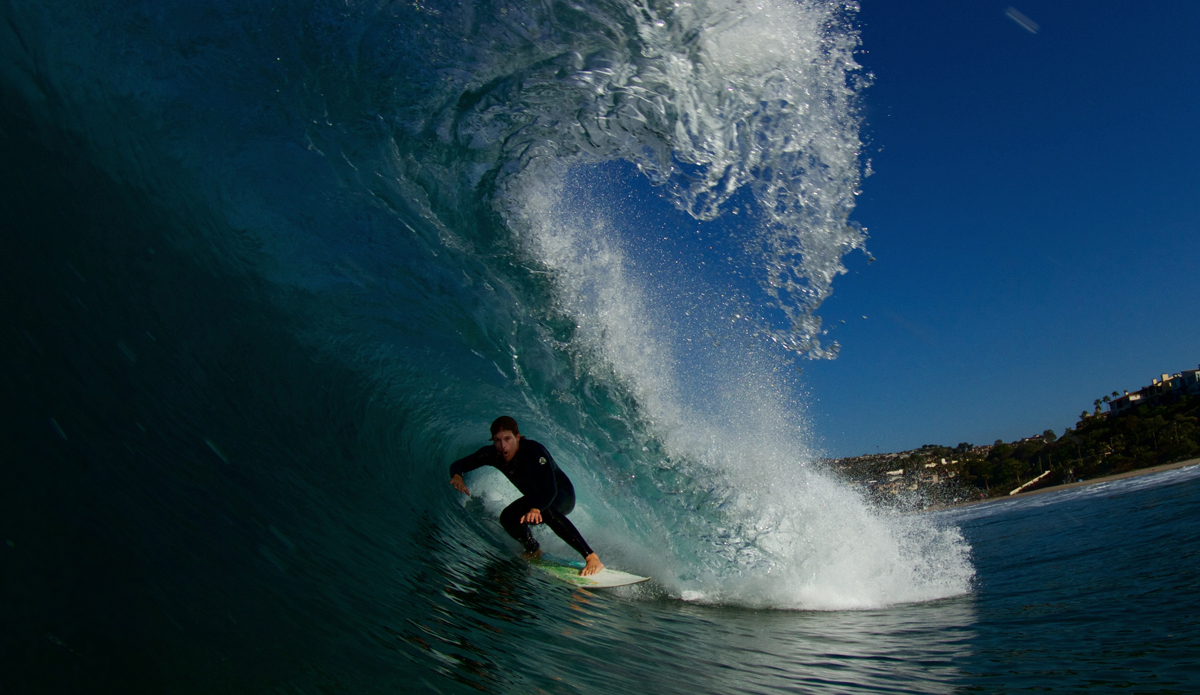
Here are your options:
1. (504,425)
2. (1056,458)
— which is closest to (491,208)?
(504,425)

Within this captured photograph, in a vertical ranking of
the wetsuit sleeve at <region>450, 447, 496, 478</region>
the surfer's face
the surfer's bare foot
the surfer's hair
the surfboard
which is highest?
the surfer's hair

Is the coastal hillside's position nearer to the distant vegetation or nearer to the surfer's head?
the distant vegetation

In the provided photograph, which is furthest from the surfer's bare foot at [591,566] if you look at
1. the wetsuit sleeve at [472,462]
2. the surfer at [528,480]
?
the wetsuit sleeve at [472,462]

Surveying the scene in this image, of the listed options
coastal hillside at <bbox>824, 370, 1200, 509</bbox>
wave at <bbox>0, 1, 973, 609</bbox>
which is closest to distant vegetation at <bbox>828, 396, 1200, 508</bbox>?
coastal hillside at <bbox>824, 370, 1200, 509</bbox>

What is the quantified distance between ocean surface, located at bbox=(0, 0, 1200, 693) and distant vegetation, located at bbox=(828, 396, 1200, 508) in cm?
5459

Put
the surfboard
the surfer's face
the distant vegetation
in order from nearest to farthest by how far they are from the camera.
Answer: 1. the surfer's face
2. the surfboard
3. the distant vegetation

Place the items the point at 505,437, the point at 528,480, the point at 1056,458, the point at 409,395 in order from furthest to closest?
the point at 1056,458 < the point at 409,395 < the point at 528,480 < the point at 505,437

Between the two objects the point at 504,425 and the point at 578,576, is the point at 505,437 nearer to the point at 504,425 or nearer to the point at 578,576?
the point at 504,425

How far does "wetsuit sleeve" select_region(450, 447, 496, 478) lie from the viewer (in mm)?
4953

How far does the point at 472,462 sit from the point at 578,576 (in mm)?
1247

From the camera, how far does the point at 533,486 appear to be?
15.7 feet

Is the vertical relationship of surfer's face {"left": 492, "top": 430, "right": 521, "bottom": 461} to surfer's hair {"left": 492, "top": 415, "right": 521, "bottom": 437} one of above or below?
below

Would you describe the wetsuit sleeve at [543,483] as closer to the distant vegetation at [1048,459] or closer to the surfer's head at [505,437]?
the surfer's head at [505,437]

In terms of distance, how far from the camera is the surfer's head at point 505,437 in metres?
4.70
